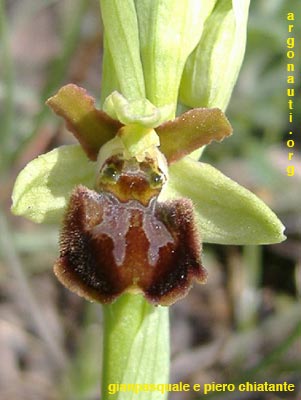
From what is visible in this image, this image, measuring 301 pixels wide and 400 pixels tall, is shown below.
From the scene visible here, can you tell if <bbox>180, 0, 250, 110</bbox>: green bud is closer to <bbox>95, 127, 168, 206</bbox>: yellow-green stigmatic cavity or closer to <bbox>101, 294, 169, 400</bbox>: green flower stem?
<bbox>95, 127, 168, 206</bbox>: yellow-green stigmatic cavity

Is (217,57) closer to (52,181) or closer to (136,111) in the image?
(136,111)

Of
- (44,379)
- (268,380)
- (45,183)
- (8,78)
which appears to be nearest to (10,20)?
(8,78)

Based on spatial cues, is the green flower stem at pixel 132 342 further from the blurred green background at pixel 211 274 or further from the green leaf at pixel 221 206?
the blurred green background at pixel 211 274

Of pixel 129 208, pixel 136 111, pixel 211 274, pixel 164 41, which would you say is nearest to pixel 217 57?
pixel 164 41

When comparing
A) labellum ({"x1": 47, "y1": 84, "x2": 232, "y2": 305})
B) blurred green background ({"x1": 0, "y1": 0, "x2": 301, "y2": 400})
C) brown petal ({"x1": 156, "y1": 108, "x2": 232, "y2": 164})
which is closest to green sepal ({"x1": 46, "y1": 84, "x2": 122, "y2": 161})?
labellum ({"x1": 47, "y1": 84, "x2": 232, "y2": 305})

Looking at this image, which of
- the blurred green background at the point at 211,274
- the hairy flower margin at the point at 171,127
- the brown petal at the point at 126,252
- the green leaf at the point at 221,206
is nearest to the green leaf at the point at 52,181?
the hairy flower margin at the point at 171,127

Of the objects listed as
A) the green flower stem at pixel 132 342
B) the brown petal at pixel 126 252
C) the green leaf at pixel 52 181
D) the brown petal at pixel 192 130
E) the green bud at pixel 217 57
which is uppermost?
the green bud at pixel 217 57

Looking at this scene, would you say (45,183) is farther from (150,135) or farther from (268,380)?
(268,380)
